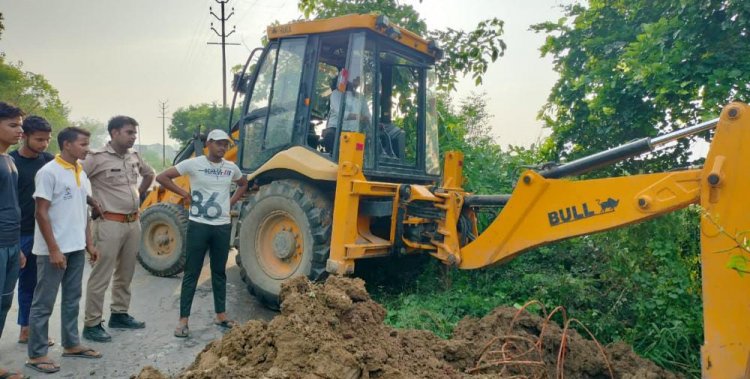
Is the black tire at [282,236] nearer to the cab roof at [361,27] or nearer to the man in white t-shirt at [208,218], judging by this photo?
the man in white t-shirt at [208,218]

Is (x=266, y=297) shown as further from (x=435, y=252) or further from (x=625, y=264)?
(x=625, y=264)

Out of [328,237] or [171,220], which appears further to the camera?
[171,220]

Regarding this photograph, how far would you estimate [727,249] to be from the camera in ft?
8.02

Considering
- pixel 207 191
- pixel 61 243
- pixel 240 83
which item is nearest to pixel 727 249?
pixel 207 191

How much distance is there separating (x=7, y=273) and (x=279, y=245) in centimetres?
216

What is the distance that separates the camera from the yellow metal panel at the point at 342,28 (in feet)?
15.6

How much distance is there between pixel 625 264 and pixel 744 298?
188cm

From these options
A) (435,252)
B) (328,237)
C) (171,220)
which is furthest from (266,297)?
(171,220)

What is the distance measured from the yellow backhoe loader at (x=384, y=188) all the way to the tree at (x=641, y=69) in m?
1.60

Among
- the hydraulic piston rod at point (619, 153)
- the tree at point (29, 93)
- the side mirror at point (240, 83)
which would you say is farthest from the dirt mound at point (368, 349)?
the tree at point (29, 93)

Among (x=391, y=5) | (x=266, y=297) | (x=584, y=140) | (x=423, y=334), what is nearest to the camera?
(x=423, y=334)

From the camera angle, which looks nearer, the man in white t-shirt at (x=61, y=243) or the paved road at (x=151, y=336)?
the man in white t-shirt at (x=61, y=243)

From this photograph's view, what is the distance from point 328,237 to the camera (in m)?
4.41

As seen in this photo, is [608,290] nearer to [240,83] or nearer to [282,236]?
[282,236]
